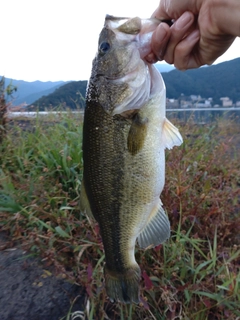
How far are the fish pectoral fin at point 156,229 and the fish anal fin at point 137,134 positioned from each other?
34 cm

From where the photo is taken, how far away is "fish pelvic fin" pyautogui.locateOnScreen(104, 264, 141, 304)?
1.91 meters

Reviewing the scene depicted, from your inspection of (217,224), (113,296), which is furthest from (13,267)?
(217,224)

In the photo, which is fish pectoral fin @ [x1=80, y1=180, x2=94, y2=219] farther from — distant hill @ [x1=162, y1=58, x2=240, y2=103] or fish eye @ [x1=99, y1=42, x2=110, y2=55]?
distant hill @ [x1=162, y1=58, x2=240, y2=103]

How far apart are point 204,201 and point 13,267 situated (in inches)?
65.4

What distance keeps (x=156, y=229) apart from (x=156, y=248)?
0.73 metres

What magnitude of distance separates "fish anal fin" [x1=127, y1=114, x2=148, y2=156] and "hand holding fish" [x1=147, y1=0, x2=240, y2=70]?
1.00 feet

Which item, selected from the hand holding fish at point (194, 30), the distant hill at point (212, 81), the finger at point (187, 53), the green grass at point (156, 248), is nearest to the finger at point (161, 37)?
the hand holding fish at point (194, 30)

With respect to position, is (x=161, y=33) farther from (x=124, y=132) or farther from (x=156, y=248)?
(x=156, y=248)

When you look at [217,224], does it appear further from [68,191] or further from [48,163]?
[48,163]

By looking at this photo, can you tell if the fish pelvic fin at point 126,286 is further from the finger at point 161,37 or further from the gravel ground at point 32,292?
the finger at point 161,37

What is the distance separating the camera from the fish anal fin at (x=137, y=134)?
1.68 m

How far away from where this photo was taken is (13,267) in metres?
2.71

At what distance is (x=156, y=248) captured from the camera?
2.55 meters

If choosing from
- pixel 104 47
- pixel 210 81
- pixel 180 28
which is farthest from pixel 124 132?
pixel 210 81
